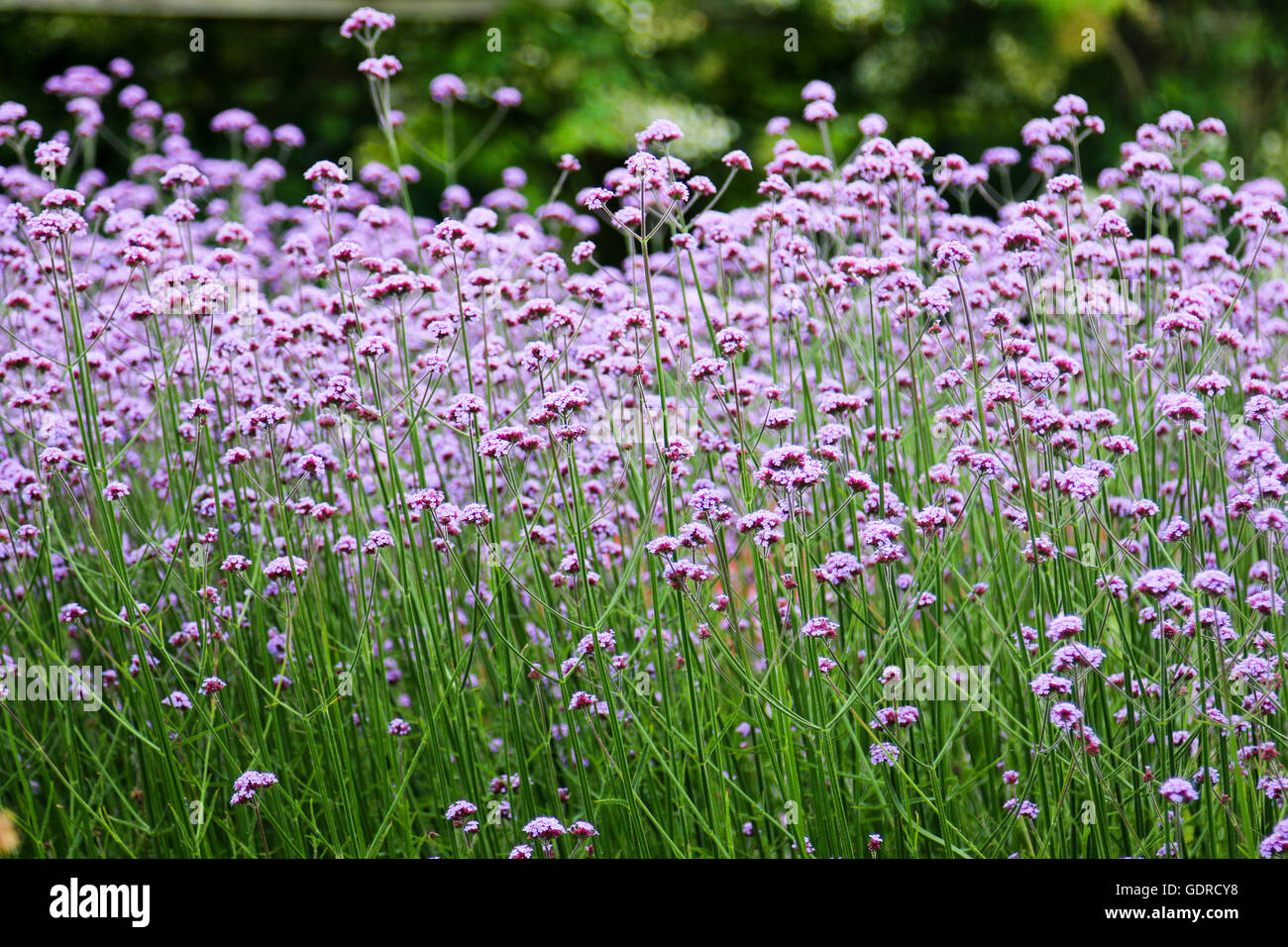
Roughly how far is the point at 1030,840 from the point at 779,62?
13.7 m

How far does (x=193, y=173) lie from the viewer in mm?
3656

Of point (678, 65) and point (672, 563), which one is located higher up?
point (678, 65)

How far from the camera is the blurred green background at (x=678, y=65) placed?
13047 millimetres

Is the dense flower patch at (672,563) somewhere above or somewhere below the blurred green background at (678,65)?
below

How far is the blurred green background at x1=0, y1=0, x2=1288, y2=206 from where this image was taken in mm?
13047

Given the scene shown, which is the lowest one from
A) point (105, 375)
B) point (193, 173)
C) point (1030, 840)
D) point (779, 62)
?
point (1030, 840)

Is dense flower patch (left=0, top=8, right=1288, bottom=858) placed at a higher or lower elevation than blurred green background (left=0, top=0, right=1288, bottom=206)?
lower

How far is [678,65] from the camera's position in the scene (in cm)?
1415

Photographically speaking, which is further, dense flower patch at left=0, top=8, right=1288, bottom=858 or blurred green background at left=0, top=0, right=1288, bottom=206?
blurred green background at left=0, top=0, right=1288, bottom=206

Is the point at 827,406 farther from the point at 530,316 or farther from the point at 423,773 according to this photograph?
the point at 423,773

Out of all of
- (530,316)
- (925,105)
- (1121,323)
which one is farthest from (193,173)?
(925,105)

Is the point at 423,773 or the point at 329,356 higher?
the point at 329,356

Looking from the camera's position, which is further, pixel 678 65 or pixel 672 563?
pixel 678 65

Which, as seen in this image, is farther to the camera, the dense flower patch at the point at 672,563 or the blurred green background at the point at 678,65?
the blurred green background at the point at 678,65
